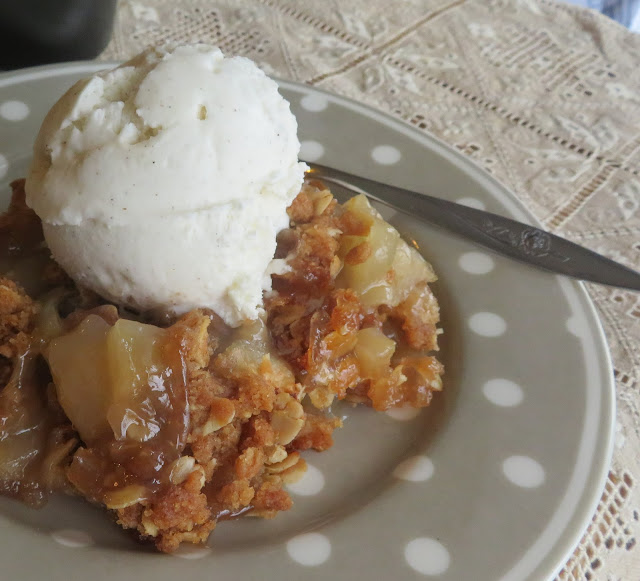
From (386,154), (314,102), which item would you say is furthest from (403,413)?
(314,102)

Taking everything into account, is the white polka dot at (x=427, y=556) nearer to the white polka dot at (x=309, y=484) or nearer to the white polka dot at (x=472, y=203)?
→ the white polka dot at (x=309, y=484)

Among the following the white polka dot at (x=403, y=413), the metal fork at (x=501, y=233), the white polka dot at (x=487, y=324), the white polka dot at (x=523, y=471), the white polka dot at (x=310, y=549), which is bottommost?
the white polka dot at (x=403, y=413)

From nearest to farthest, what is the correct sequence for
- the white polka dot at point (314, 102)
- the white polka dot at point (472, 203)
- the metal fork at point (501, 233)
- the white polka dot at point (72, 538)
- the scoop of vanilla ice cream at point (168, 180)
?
the white polka dot at point (72, 538) < the scoop of vanilla ice cream at point (168, 180) < the metal fork at point (501, 233) < the white polka dot at point (472, 203) < the white polka dot at point (314, 102)

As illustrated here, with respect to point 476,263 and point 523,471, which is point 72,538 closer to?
point 523,471

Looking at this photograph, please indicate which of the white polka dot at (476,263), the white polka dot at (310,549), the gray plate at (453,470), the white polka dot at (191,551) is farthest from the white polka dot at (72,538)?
the white polka dot at (476,263)

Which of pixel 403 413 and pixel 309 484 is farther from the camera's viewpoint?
pixel 403 413

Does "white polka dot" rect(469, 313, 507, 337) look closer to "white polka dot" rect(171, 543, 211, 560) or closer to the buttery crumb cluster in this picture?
the buttery crumb cluster
